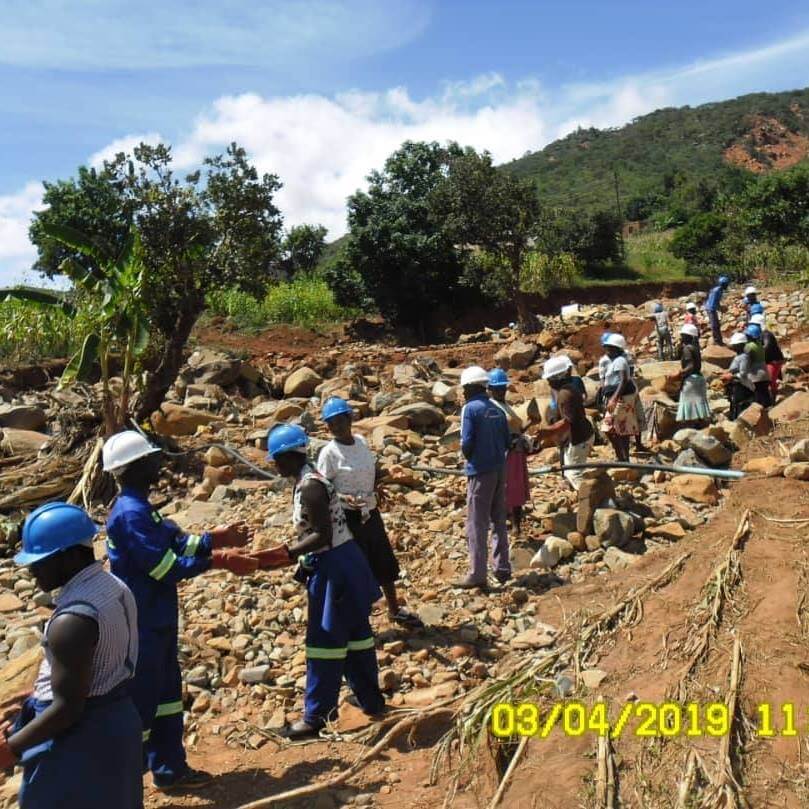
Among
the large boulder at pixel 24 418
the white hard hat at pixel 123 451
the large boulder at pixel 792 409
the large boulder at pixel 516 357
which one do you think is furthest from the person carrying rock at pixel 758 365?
the large boulder at pixel 24 418

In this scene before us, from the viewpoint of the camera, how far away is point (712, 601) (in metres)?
3.90

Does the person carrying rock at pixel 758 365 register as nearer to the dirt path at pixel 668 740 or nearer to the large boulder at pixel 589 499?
the large boulder at pixel 589 499

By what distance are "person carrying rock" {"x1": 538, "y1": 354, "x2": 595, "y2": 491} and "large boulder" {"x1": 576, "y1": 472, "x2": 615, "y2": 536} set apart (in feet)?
0.39

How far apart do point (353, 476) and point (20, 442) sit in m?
7.23

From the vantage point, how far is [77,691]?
226 cm

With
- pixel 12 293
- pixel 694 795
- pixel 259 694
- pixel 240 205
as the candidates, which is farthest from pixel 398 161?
pixel 694 795

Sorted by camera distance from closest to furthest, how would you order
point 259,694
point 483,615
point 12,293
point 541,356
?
point 259,694 < point 483,615 < point 12,293 < point 541,356

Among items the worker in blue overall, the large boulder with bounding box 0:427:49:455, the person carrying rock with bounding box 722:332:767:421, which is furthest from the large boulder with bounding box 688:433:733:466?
the large boulder with bounding box 0:427:49:455

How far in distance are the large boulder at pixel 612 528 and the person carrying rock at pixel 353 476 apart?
204 cm

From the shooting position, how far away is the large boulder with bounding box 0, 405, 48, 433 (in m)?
10.7

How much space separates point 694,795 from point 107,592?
6.98ft

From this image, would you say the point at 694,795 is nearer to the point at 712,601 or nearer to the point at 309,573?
the point at 712,601

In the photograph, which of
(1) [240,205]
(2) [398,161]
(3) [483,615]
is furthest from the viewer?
(2) [398,161]

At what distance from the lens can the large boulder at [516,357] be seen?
13.7 metres
